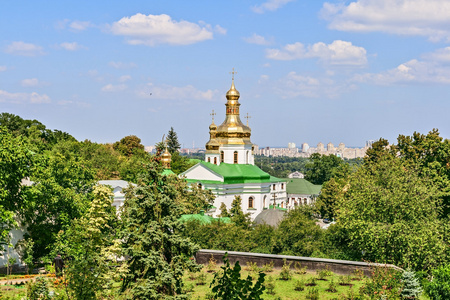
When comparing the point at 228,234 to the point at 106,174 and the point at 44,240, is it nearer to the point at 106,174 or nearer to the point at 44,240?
the point at 44,240

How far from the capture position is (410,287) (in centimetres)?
1602

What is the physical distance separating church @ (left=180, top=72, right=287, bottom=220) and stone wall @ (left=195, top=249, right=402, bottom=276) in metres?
27.4

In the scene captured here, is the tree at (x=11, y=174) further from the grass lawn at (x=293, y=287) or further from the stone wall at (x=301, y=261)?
the grass lawn at (x=293, y=287)

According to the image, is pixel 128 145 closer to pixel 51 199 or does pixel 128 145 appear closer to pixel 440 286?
pixel 51 199

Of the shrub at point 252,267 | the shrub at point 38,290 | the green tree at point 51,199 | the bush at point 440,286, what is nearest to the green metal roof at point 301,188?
the green tree at point 51,199

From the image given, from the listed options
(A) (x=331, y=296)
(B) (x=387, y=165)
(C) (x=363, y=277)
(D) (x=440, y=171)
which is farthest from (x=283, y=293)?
(D) (x=440, y=171)

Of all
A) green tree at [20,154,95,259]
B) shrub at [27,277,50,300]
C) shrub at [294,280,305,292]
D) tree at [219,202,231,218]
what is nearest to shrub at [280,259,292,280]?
shrub at [294,280,305,292]

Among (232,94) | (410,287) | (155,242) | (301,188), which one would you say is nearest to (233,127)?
(232,94)

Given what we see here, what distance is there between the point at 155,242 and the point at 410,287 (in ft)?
25.3

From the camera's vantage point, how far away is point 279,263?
800 inches

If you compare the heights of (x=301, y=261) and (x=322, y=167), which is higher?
(x=322, y=167)

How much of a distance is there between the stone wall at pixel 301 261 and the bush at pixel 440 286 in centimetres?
160

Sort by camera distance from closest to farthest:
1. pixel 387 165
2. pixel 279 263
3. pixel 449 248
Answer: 1. pixel 279 263
2. pixel 449 248
3. pixel 387 165

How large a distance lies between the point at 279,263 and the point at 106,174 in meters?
38.2
